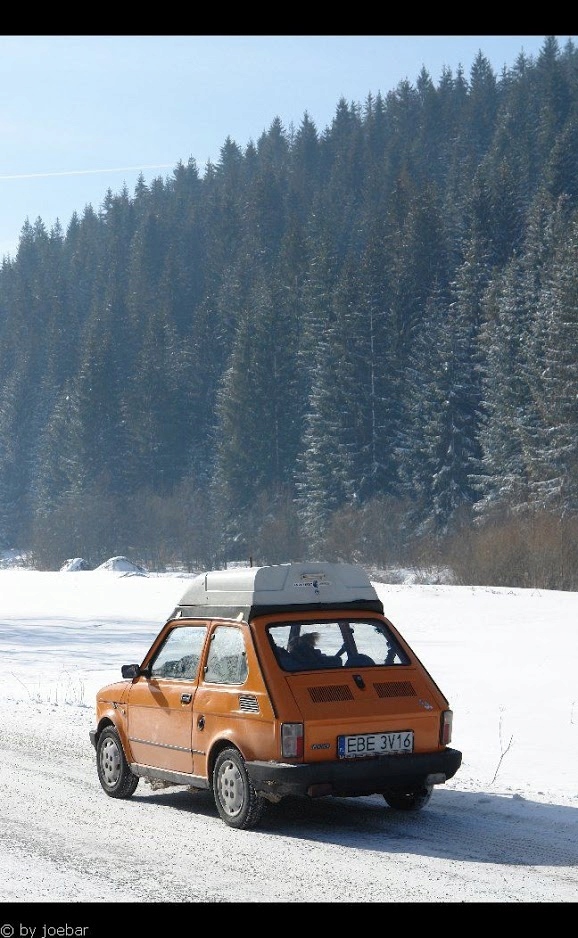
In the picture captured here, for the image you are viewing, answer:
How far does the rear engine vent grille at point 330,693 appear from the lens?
28.8 feet

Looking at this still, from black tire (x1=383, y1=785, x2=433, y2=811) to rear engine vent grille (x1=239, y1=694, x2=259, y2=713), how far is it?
1.33 meters

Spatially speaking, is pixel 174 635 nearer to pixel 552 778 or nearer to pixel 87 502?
pixel 552 778

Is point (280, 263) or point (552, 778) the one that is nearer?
point (552, 778)

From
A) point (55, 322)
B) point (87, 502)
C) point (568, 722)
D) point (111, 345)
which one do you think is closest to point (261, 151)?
point (55, 322)

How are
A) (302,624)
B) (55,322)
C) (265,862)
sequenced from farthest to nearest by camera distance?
(55,322) < (302,624) < (265,862)

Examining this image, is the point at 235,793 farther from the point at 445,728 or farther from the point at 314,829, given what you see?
the point at 445,728

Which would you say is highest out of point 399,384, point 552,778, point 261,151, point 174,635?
point 261,151

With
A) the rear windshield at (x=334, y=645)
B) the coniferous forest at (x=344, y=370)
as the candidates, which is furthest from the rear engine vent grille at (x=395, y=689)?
the coniferous forest at (x=344, y=370)

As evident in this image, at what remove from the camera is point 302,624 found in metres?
9.34

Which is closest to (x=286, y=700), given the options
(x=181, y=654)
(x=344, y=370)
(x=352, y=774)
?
(x=352, y=774)

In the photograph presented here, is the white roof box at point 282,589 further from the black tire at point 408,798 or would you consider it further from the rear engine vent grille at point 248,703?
the black tire at point 408,798

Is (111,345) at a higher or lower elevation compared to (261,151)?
lower

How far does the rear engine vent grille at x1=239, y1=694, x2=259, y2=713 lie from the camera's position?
8.77 metres
